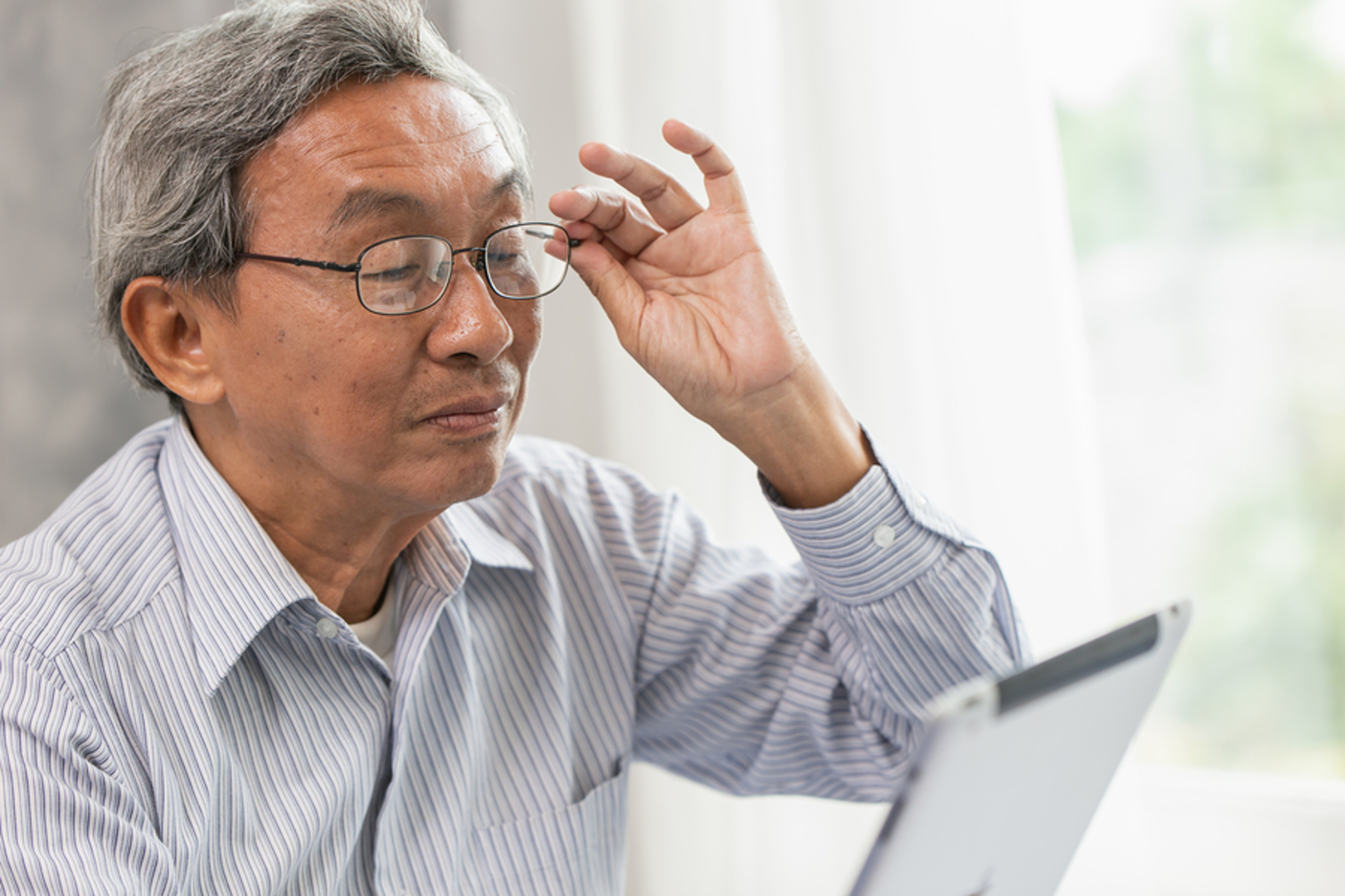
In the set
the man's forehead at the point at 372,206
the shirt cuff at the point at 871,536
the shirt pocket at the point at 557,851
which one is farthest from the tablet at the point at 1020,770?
the man's forehead at the point at 372,206

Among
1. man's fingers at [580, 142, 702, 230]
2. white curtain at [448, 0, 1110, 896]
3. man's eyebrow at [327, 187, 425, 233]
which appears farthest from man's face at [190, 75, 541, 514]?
white curtain at [448, 0, 1110, 896]

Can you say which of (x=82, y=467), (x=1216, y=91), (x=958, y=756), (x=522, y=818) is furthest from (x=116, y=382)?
(x=1216, y=91)

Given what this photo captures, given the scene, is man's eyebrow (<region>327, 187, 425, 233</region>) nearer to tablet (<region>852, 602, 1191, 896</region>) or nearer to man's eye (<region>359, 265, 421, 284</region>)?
man's eye (<region>359, 265, 421, 284</region>)

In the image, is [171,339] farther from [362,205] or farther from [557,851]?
[557,851]

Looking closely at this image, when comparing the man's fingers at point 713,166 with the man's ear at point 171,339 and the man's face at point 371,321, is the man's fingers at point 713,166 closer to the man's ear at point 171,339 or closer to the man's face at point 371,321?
the man's face at point 371,321

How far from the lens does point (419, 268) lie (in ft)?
3.58

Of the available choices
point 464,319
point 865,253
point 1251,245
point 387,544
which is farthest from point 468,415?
point 1251,245

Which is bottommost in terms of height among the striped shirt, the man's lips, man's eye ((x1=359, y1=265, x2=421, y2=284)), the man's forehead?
the striped shirt

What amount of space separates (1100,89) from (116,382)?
1.75 metres

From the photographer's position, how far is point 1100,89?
192cm

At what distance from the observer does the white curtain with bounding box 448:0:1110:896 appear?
5.57ft

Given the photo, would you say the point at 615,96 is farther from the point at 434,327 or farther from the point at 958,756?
the point at 958,756

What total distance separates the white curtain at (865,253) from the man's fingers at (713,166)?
21.1 inches

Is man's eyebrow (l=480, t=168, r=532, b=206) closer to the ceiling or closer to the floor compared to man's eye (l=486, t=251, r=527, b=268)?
closer to the ceiling
